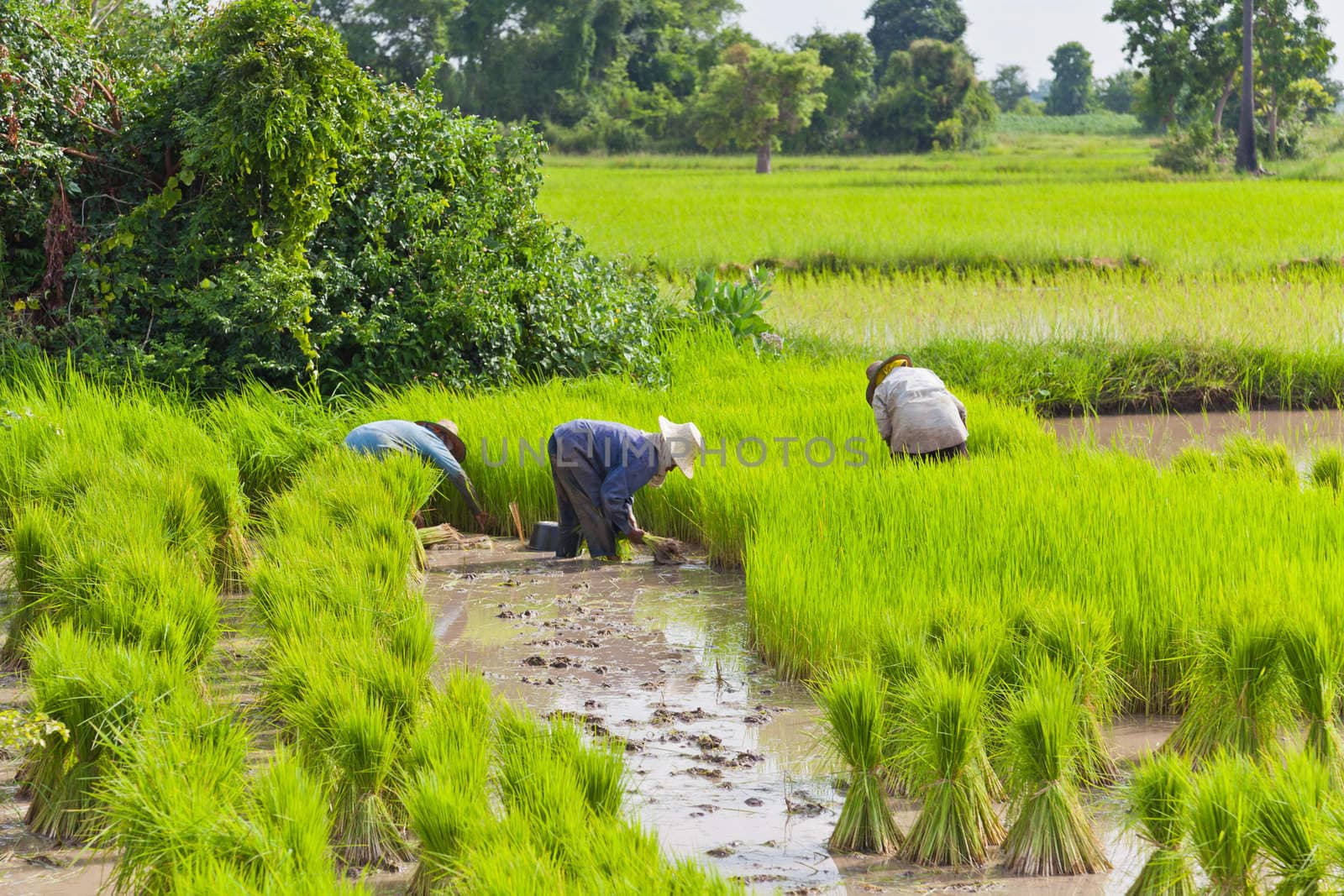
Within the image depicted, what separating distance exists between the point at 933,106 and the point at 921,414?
42.3 meters

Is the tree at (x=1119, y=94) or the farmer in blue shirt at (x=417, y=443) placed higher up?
the tree at (x=1119, y=94)

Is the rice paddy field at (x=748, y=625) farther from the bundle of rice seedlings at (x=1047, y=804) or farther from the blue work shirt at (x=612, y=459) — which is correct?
the blue work shirt at (x=612, y=459)

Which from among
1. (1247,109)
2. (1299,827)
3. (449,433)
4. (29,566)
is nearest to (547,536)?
(449,433)

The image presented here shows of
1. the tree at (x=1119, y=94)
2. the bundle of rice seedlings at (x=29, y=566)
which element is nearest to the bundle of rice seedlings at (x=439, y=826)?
the bundle of rice seedlings at (x=29, y=566)

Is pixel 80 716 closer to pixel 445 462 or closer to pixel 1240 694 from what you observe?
pixel 445 462

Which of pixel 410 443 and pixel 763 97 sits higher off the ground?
pixel 763 97

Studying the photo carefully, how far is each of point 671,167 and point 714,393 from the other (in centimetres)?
3359

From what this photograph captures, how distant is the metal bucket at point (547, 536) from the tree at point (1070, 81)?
8314 centimetres

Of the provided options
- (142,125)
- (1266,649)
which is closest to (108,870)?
(1266,649)

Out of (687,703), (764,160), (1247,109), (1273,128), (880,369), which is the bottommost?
(687,703)

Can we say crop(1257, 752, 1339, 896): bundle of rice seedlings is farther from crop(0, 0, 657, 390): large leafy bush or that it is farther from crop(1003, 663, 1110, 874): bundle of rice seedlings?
crop(0, 0, 657, 390): large leafy bush

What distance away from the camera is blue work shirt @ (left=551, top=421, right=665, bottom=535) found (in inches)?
245

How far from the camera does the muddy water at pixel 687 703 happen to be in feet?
11.3

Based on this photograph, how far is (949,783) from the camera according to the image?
11.4 ft
